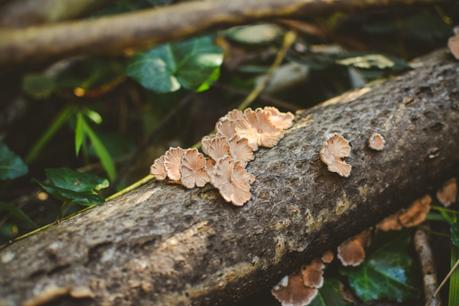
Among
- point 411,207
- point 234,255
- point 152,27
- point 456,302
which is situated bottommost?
point 456,302

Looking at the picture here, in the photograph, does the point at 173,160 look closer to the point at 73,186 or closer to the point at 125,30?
the point at 73,186

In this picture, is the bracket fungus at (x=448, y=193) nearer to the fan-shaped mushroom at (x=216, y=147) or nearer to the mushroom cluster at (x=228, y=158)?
the mushroom cluster at (x=228, y=158)

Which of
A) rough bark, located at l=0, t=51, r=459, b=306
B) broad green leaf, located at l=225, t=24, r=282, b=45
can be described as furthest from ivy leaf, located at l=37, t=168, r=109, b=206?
broad green leaf, located at l=225, t=24, r=282, b=45

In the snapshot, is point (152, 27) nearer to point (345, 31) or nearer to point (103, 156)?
point (103, 156)

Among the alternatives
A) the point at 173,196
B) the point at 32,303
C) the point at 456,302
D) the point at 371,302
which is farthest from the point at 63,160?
the point at 456,302

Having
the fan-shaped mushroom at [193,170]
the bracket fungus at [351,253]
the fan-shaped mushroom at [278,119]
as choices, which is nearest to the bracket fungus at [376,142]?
the fan-shaped mushroom at [278,119]

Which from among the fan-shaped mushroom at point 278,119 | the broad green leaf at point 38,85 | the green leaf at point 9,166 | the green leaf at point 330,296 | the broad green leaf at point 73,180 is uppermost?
the fan-shaped mushroom at point 278,119

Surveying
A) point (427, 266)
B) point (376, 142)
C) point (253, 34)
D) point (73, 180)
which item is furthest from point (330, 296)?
point (253, 34)
